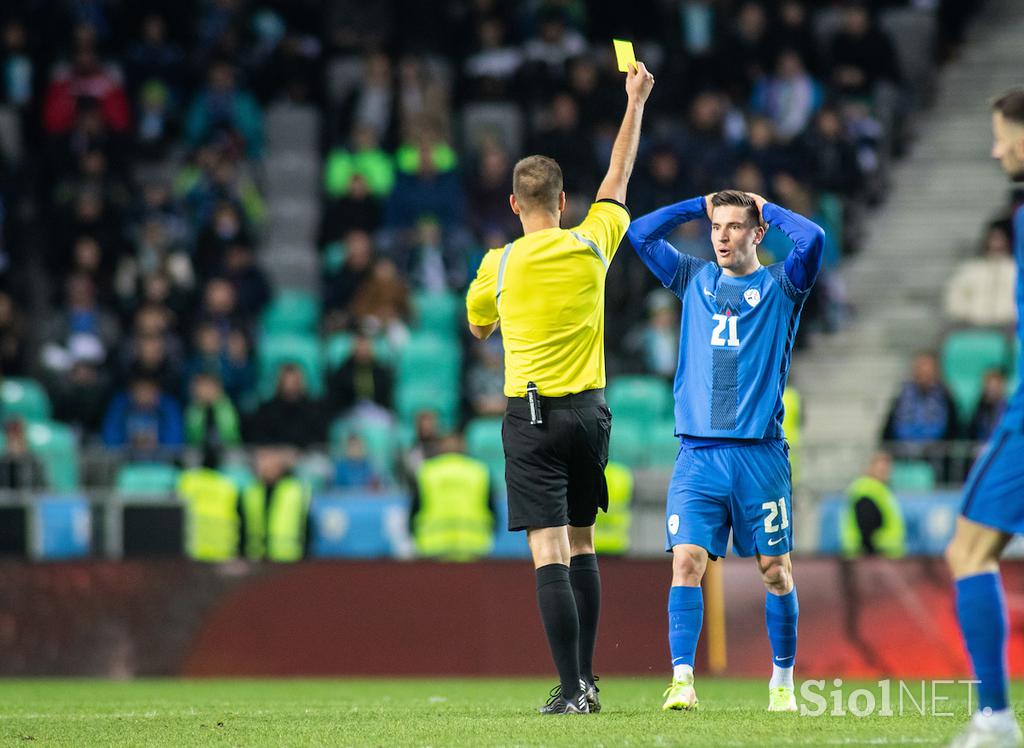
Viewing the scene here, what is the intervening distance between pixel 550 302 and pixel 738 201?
978mm

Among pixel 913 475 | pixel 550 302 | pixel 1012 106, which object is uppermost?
pixel 1012 106

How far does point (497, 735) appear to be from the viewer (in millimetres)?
6941

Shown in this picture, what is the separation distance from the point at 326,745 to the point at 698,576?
1.97 m

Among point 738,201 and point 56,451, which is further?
point 56,451

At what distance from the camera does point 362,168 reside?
19062 mm

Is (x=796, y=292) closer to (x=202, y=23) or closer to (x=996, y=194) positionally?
(x=996, y=194)

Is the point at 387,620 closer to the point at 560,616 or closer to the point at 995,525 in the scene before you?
the point at 560,616

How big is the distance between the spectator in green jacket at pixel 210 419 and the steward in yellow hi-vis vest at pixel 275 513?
1572mm

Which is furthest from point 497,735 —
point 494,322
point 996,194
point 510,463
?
point 996,194

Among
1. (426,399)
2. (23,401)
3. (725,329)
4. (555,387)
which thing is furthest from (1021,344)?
(23,401)

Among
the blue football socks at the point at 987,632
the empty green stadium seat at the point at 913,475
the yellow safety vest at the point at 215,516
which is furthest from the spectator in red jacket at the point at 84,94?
the blue football socks at the point at 987,632

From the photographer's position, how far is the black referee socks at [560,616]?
7547 millimetres

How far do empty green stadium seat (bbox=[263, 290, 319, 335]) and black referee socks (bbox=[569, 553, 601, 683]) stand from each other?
10.7 metres

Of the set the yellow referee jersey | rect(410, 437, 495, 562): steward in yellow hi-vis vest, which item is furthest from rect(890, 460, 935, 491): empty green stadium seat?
the yellow referee jersey
